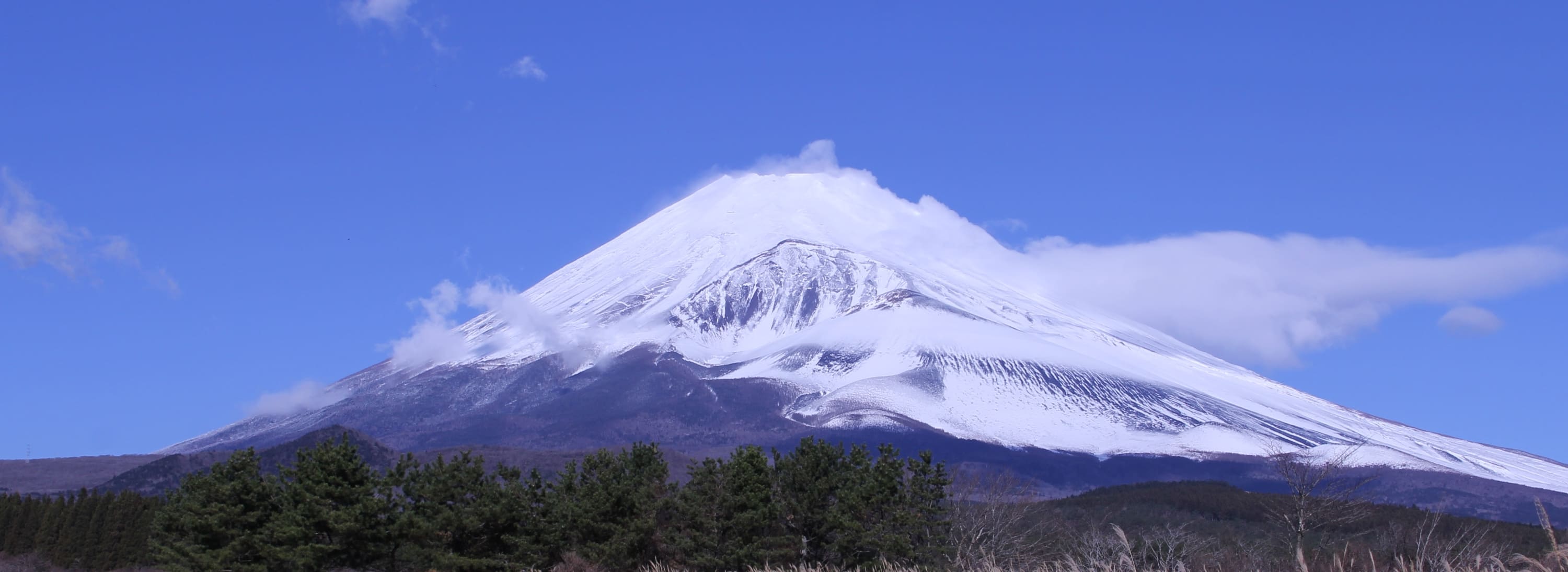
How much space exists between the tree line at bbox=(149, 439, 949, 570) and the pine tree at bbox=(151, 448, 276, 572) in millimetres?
56

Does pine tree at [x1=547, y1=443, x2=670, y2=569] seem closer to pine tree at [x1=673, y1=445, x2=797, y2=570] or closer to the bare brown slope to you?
A: pine tree at [x1=673, y1=445, x2=797, y2=570]

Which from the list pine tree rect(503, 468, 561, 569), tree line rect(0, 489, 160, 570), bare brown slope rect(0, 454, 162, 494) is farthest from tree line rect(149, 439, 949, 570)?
bare brown slope rect(0, 454, 162, 494)

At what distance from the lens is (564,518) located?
114ft

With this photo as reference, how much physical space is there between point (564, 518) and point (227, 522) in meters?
8.85

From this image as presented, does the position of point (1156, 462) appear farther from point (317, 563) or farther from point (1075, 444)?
point (317, 563)

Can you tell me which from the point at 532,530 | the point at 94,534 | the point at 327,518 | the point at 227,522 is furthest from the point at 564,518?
the point at 94,534

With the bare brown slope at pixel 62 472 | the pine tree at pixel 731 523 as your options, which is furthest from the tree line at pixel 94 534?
the bare brown slope at pixel 62 472

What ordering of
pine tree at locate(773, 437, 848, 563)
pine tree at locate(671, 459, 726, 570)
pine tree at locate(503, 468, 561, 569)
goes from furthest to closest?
pine tree at locate(773, 437, 848, 563)
pine tree at locate(503, 468, 561, 569)
pine tree at locate(671, 459, 726, 570)

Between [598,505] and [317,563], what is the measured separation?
7059mm

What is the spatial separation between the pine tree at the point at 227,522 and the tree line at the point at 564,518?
56 millimetres

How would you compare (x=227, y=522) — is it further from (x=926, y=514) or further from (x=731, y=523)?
(x=926, y=514)

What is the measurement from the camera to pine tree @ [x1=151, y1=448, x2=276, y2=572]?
3372 centimetres

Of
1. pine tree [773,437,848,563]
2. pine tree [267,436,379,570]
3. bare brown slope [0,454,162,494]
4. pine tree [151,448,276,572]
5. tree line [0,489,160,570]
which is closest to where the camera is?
pine tree [267,436,379,570]

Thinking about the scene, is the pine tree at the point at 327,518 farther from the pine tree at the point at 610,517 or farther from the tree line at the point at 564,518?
the pine tree at the point at 610,517
